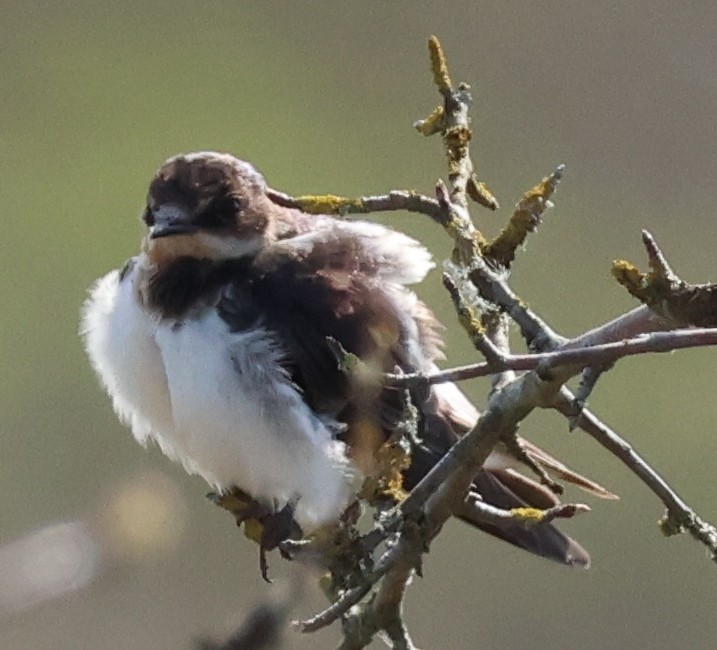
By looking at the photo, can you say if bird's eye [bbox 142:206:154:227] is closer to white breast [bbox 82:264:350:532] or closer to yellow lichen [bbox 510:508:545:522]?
white breast [bbox 82:264:350:532]

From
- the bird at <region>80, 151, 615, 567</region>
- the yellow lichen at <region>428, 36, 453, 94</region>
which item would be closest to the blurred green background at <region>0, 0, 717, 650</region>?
the bird at <region>80, 151, 615, 567</region>

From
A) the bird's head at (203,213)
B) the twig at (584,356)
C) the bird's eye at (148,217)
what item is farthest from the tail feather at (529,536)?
the twig at (584,356)

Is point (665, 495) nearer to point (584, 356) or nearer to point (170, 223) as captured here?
point (584, 356)

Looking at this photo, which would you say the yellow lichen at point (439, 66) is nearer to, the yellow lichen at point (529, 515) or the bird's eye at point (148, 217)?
the yellow lichen at point (529, 515)

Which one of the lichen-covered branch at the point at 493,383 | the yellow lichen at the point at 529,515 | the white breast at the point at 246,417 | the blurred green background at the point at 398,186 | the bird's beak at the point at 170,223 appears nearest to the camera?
the lichen-covered branch at the point at 493,383

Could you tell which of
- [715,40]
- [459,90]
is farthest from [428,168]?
[459,90]

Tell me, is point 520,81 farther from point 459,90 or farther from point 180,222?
point 459,90

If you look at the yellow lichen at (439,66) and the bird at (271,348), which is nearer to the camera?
the yellow lichen at (439,66)

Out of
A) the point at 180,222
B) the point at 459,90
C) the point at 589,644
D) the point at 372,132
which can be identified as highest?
the point at 459,90
